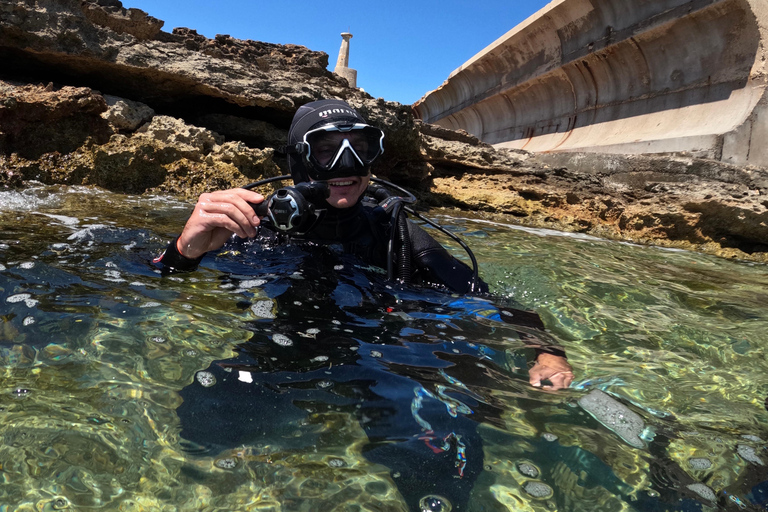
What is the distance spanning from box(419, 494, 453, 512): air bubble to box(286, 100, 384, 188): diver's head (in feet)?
5.73

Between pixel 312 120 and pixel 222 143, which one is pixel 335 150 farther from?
pixel 222 143

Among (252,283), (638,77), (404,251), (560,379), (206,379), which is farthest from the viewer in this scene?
(638,77)

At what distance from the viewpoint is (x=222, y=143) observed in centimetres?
607

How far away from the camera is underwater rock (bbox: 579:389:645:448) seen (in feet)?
4.92

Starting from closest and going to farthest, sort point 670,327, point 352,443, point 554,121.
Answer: point 352,443 → point 670,327 → point 554,121

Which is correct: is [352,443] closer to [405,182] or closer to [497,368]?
[497,368]

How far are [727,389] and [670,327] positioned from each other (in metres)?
0.81

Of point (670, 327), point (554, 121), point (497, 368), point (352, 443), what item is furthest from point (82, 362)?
point (554, 121)

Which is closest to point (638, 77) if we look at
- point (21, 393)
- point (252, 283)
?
point (252, 283)

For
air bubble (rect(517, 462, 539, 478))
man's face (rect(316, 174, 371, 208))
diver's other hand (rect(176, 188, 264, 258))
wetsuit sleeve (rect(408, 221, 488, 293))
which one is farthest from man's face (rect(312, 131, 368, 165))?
air bubble (rect(517, 462, 539, 478))

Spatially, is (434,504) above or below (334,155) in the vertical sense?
below

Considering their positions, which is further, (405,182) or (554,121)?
(554,121)

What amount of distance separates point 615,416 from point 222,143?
564 centimetres

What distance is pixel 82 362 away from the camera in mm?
1600
